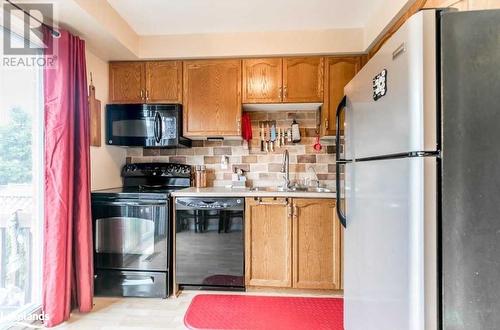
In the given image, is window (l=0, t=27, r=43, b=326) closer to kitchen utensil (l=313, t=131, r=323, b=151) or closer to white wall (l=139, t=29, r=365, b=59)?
white wall (l=139, t=29, r=365, b=59)

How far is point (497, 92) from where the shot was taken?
83cm

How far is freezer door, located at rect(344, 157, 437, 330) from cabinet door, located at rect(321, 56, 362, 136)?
128cm

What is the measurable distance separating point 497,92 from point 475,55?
133 millimetres

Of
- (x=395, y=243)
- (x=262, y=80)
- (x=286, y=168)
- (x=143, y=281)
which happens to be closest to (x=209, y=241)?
(x=143, y=281)

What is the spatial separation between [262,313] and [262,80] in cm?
205

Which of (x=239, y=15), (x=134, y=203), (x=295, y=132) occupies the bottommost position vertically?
(x=134, y=203)

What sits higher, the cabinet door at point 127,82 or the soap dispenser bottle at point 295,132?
the cabinet door at point 127,82

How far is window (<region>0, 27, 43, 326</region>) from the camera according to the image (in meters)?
1.79

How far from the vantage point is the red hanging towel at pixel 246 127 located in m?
2.79

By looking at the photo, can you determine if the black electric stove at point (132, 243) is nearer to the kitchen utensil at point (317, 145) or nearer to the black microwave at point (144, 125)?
the black microwave at point (144, 125)

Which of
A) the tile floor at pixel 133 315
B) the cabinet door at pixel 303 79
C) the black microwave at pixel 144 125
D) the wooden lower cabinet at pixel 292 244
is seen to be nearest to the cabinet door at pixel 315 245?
the wooden lower cabinet at pixel 292 244

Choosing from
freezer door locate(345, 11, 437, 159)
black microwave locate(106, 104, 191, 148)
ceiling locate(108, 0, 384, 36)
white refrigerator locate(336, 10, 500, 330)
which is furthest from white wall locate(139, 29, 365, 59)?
white refrigerator locate(336, 10, 500, 330)

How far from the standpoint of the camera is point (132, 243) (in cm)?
233

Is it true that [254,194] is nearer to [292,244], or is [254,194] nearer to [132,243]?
[292,244]
